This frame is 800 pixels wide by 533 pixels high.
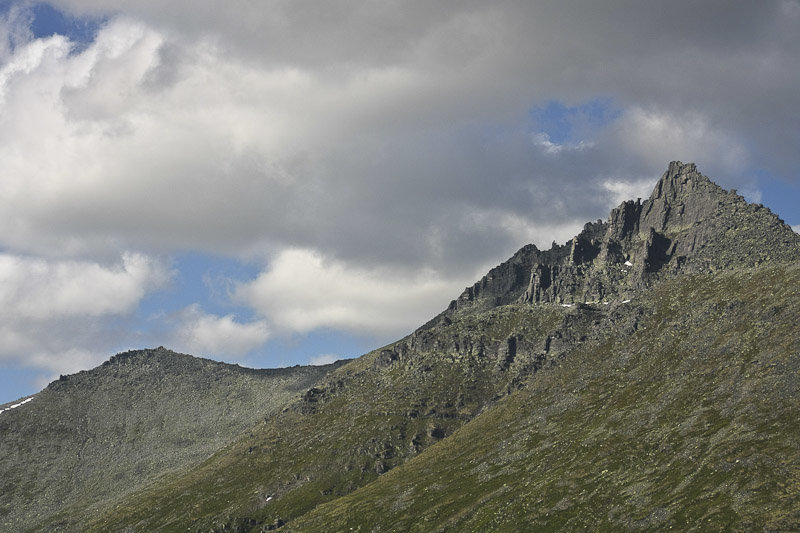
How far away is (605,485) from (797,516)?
51518mm

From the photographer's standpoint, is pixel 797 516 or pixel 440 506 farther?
pixel 440 506

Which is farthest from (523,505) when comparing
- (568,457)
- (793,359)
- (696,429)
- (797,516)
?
(793,359)

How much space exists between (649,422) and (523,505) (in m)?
50.9

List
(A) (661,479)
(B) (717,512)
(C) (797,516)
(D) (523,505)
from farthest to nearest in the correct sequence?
(D) (523,505)
(A) (661,479)
(B) (717,512)
(C) (797,516)

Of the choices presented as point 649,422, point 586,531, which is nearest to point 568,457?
point 649,422

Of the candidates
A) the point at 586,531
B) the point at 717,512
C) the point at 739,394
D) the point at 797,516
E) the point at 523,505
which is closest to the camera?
the point at 797,516

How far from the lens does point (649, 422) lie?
199 meters

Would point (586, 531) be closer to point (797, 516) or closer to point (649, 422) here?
point (797, 516)

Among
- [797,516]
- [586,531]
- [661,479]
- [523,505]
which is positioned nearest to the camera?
[797,516]

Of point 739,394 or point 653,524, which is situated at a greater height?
point 739,394

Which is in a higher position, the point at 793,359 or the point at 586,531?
the point at 793,359

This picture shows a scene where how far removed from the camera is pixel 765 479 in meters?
137

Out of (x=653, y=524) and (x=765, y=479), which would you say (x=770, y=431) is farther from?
(x=653, y=524)

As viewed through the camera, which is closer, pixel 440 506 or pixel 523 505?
pixel 523 505
